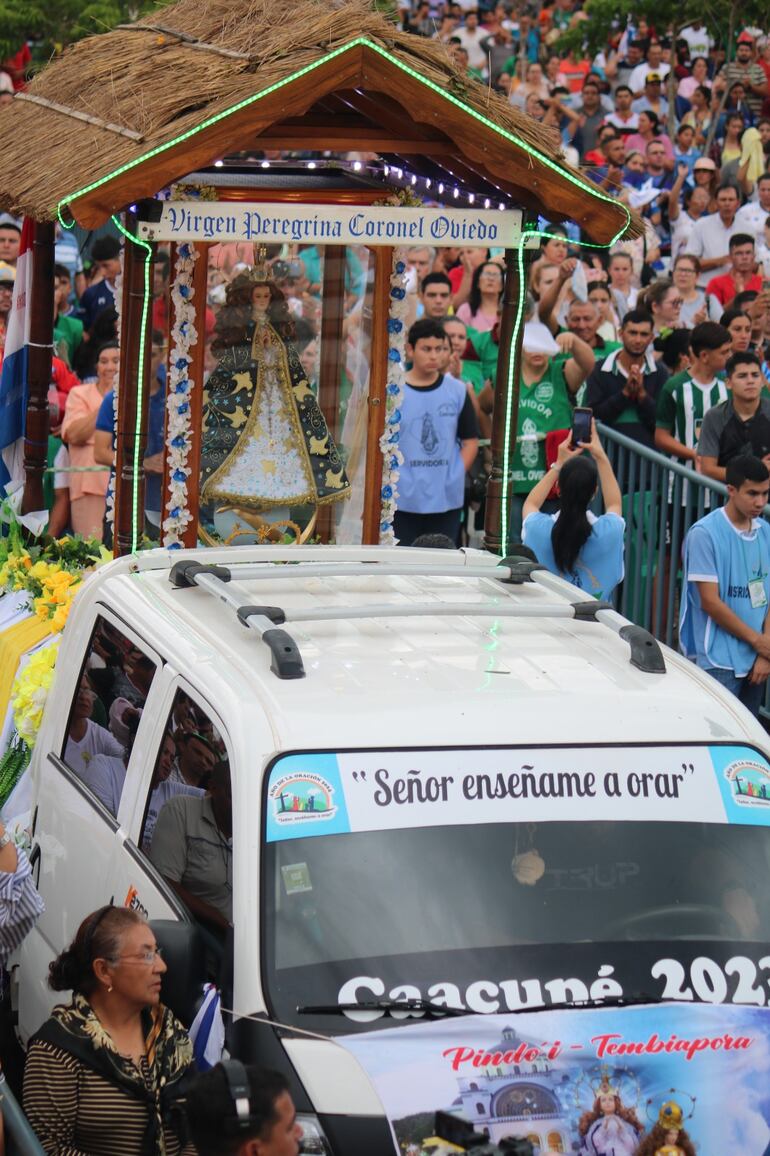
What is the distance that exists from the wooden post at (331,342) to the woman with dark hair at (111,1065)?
15.5 feet

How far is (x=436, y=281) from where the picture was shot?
1206 centimetres

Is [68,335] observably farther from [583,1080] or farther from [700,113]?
[700,113]

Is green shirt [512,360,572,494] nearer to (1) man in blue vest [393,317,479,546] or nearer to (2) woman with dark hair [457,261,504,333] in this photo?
(1) man in blue vest [393,317,479,546]

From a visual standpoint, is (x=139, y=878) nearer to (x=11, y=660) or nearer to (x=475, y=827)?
(x=475, y=827)

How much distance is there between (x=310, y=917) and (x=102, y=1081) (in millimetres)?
715

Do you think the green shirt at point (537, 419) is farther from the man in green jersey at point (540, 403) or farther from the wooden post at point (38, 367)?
the wooden post at point (38, 367)

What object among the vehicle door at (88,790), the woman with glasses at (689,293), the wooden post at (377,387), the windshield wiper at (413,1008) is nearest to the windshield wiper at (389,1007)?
the windshield wiper at (413,1008)

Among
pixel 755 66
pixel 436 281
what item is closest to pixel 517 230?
pixel 436 281

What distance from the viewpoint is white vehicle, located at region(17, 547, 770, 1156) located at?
14.0 feet

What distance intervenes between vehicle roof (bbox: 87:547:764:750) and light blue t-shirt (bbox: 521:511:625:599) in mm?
A: 2198

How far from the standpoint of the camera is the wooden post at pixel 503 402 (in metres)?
8.33

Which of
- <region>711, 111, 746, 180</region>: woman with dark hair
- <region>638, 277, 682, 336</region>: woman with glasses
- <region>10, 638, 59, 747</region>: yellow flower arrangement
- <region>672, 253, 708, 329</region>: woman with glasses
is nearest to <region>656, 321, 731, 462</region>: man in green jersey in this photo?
<region>638, 277, 682, 336</region>: woman with glasses

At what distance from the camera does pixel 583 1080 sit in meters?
4.18

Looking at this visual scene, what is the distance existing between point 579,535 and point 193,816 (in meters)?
3.54
